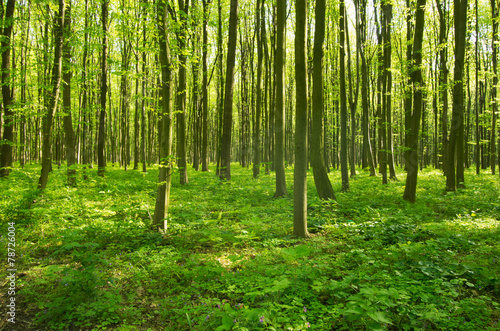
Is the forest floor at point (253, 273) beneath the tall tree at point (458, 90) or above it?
beneath

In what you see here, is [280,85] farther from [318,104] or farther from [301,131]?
[301,131]

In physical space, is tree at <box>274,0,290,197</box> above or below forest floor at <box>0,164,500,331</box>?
above

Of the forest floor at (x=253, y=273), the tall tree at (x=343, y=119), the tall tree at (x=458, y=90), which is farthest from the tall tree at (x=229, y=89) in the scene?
the tall tree at (x=458, y=90)

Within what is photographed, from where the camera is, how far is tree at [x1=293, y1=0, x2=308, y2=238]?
571cm

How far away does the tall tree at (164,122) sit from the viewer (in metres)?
5.97

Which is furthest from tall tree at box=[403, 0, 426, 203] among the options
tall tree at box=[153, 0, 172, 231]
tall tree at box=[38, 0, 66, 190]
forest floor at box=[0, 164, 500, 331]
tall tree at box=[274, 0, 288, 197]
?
tall tree at box=[38, 0, 66, 190]

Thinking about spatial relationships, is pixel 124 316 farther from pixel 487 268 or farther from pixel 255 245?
pixel 487 268

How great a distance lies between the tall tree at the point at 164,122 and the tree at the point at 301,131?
2812mm

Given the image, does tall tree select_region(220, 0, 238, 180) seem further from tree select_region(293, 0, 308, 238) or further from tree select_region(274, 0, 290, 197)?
tree select_region(293, 0, 308, 238)

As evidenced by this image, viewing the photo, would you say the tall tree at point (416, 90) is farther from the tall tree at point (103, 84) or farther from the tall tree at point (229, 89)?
the tall tree at point (103, 84)

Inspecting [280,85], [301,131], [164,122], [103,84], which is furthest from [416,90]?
[103,84]

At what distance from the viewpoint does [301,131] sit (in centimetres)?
575

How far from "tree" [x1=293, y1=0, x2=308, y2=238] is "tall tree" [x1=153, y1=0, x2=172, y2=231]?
9.23ft

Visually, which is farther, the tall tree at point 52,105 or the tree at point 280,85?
the tree at point 280,85
